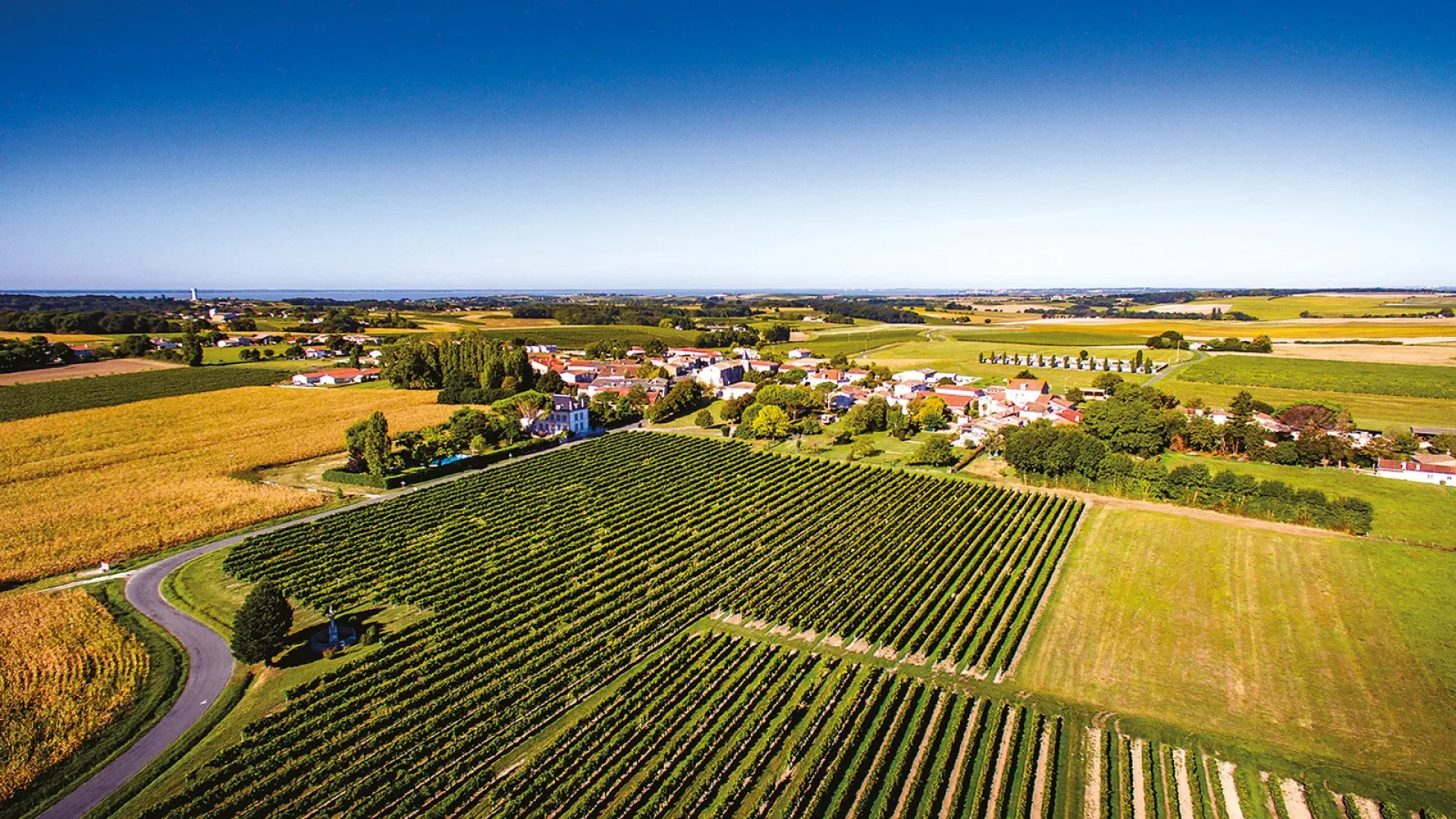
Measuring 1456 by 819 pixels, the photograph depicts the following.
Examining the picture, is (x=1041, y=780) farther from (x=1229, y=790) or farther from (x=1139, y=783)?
(x=1229, y=790)

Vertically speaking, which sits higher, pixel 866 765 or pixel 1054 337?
pixel 1054 337

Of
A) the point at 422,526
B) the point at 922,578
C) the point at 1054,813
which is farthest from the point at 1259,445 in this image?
the point at 422,526

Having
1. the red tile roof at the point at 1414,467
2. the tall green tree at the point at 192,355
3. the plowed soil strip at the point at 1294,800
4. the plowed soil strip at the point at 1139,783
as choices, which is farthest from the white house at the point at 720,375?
the tall green tree at the point at 192,355

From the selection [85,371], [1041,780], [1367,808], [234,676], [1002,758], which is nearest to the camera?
[1367,808]

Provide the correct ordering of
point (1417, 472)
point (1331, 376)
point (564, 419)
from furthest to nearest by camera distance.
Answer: point (1331, 376)
point (564, 419)
point (1417, 472)

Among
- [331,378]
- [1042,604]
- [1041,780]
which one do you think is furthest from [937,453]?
[331,378]

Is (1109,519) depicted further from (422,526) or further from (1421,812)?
(422,526)

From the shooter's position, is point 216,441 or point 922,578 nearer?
point 922,578
